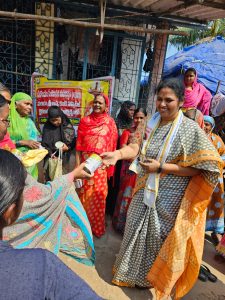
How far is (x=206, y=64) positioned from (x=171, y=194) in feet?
23.7

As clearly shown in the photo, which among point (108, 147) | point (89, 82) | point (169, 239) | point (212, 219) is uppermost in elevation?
point (89, 82)

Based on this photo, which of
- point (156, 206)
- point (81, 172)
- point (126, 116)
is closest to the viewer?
point (81, 172)

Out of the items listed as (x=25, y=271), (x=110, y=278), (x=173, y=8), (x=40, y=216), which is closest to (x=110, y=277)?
(x=110, y=278)

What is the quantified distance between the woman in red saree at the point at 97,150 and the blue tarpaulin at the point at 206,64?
480 cm

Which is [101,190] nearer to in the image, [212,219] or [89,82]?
[212,219]

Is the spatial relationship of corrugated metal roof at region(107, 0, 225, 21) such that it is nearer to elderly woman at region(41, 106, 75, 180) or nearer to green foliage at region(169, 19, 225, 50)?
elderly woman at region(41, 106, 75, 180)

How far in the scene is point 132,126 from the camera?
392cm

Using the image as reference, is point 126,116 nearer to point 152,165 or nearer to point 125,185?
point 125,185

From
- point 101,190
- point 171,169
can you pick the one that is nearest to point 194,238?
point 171,169

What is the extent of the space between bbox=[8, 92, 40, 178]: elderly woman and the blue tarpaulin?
5333 millimetres

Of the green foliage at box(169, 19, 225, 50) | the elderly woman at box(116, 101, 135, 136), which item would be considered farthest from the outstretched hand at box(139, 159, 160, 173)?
the green foliage at box(169, 19, 225, 50)

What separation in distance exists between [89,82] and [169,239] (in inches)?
149

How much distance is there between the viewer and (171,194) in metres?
2.34

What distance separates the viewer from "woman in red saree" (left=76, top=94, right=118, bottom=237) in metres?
3.51
